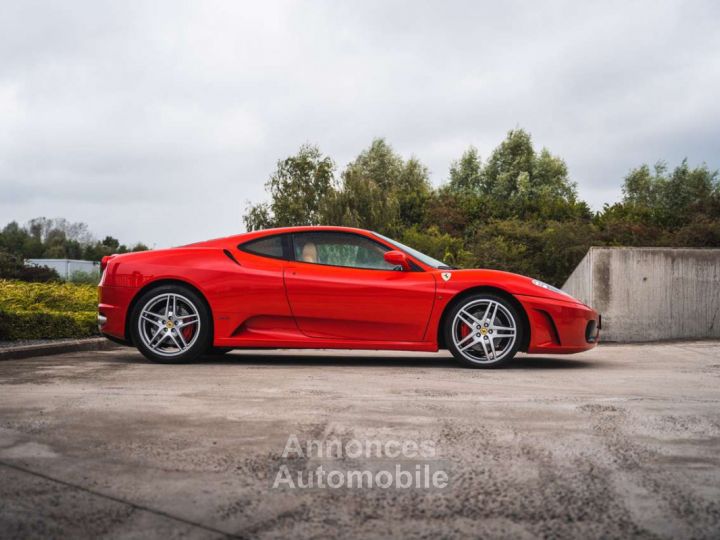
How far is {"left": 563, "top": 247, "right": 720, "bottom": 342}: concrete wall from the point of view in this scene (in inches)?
462

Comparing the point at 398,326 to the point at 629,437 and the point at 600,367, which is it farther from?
the point at 629,437

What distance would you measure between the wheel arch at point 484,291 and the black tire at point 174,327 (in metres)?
2.11

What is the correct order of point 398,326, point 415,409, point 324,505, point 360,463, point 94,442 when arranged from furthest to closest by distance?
point 398,326 → point 415,409 → point 94,442 → point 360,463 → point 324,505

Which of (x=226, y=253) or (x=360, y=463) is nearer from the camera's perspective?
(x=360, y=463)

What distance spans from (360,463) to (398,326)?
3.81 meters

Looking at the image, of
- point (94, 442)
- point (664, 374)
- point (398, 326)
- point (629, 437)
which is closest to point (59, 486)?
point (94, 442)

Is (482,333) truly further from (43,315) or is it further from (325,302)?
(43,315)

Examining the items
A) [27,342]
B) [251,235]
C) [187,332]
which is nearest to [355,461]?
[187,332]

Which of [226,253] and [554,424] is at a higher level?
[226,253]

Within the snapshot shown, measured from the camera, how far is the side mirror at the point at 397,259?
6.83m

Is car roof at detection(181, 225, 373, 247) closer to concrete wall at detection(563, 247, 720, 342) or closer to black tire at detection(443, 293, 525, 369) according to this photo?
black tire at detection(443, 293, 525, 369)

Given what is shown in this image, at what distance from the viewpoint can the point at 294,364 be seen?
7.18 metres

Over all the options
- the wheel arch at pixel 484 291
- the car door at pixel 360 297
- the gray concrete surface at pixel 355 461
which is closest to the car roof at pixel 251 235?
the car door at pixel 360 297

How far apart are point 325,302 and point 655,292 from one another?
6.90 m
